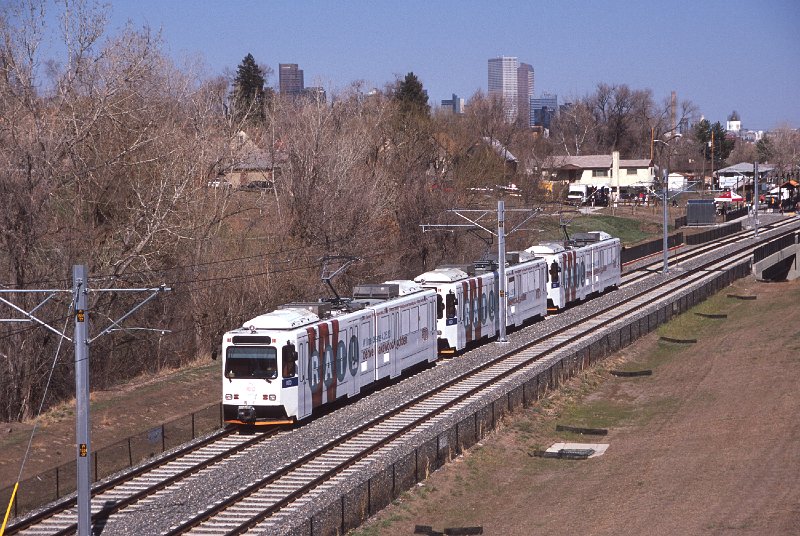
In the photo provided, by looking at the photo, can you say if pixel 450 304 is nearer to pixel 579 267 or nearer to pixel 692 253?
pixel 579 267

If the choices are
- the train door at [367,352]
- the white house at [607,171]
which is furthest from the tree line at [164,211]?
the white house at [607,171]

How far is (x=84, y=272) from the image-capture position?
1928 centimetres

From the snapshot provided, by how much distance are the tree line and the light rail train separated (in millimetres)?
3106

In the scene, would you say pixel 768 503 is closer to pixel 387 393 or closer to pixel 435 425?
pixel 435 425

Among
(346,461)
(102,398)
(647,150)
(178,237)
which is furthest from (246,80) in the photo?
(346,461)

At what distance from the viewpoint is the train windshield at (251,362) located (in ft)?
88.0

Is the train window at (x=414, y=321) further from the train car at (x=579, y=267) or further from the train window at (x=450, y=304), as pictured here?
the train car at (x=579, y=267)

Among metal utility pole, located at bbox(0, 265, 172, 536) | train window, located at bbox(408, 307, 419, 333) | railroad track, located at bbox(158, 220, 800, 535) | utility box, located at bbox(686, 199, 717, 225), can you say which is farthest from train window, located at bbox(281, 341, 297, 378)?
utility box, located at bbox(686, 199, 717, 225)

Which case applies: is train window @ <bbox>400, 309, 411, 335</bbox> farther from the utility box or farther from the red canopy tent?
the red canopy tent

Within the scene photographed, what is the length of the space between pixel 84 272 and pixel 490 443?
12.7 m

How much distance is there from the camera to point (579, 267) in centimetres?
5412

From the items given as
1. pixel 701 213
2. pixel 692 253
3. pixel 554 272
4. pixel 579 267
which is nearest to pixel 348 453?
pixel 554 272

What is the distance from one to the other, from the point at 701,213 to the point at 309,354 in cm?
7989

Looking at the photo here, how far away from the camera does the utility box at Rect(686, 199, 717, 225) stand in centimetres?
10075
